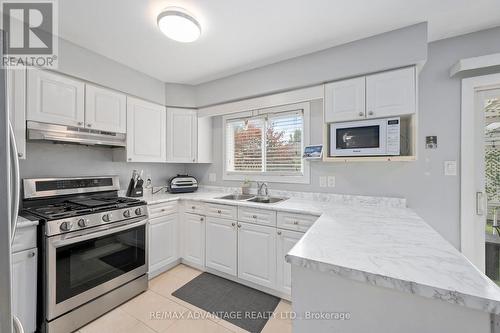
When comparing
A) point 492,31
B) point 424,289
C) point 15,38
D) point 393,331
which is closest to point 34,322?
point 15,38

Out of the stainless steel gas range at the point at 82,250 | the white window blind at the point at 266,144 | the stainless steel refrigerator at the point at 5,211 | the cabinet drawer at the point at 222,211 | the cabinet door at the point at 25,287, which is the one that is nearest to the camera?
the stainless steel refrigerator at the point at 5,211

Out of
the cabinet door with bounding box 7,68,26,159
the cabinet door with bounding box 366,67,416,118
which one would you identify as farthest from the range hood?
the cabinet door with bounding box 366,67,416,118

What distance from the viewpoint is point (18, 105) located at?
165cm

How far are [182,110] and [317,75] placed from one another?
1.89 meters

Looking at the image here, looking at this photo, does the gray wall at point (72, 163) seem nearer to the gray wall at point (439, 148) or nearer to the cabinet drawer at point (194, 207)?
the cabinet drawer at point (194, 207)

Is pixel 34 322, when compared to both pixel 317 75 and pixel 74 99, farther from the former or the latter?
pixel 317 75

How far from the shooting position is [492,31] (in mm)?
1777

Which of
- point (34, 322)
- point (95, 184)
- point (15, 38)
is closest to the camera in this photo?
point (34, 322)

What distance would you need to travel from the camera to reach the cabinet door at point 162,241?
235cm

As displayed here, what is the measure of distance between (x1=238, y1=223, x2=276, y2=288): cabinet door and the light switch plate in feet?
5.45

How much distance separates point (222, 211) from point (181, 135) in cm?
133

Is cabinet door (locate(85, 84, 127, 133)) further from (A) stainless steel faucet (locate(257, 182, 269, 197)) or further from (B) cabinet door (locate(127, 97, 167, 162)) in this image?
(A) stainless steel faucet (locate(257, 182, 269, 197))

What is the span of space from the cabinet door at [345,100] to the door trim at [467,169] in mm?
853

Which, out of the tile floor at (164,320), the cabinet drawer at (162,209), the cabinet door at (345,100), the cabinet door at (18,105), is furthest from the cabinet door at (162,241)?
the cabinet door at (345,100)
